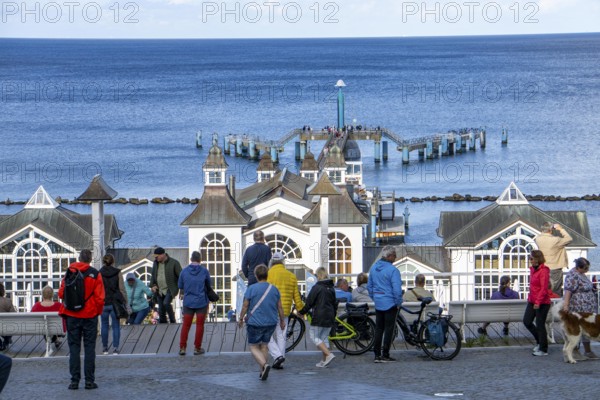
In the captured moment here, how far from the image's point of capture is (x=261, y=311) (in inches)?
561

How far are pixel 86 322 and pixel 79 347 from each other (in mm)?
296

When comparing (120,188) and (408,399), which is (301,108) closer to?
(120,188)

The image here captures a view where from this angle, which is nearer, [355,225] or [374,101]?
[355,225]

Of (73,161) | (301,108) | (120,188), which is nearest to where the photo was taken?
(120,188)

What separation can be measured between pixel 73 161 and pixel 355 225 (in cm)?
7523

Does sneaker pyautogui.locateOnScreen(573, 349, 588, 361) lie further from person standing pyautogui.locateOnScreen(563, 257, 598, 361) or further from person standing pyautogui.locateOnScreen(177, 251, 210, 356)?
person standing pyautogui.locateOnScreen(177, 251, 210, 356)

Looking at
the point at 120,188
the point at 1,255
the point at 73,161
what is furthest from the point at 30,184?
the point at 1,255

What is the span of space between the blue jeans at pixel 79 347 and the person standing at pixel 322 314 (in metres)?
2.64

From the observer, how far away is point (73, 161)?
343 ft

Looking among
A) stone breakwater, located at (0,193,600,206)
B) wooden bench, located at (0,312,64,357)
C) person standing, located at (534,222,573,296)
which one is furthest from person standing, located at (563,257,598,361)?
stone breakwater, located at (0,193,600,206)

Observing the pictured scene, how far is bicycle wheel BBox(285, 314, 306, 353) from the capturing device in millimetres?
15820

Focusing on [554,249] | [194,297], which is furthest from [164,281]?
[554,249]

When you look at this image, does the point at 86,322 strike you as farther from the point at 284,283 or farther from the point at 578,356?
the point at 578,356

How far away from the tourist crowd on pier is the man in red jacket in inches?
0.4
